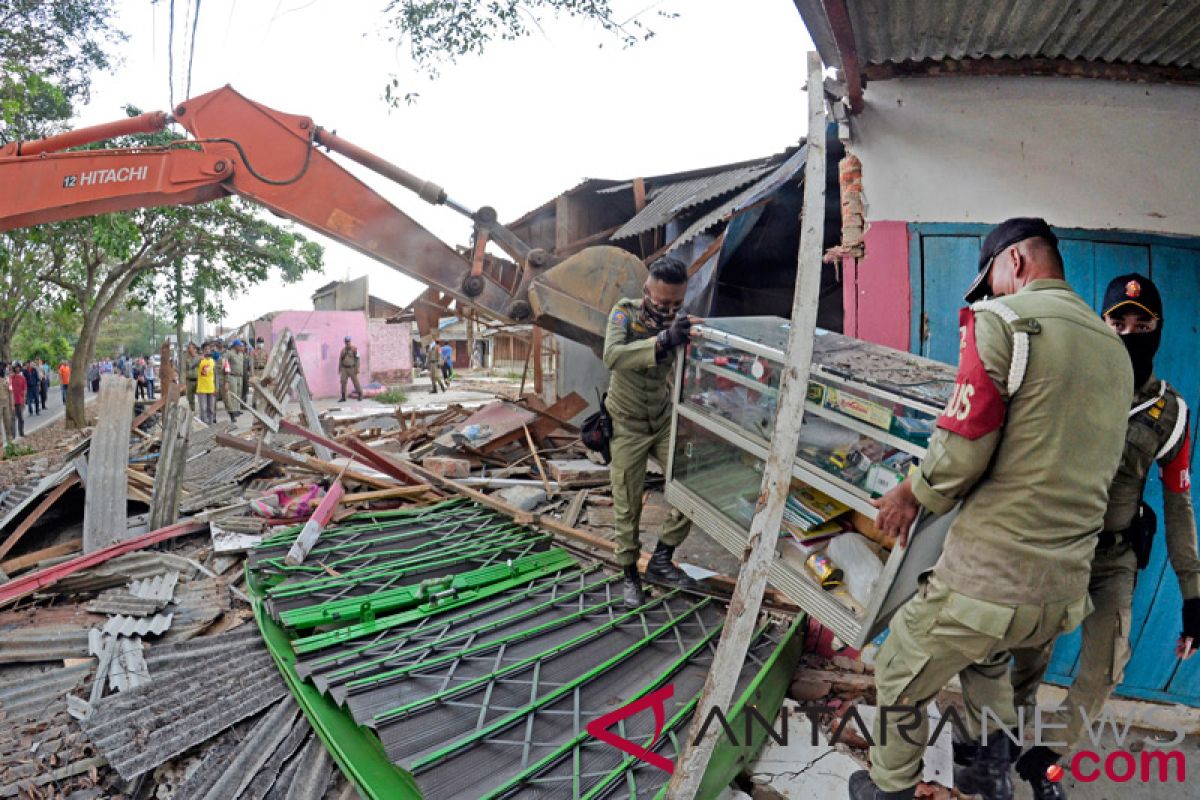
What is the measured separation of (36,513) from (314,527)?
8.64 feet

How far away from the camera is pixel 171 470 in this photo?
5074 mm

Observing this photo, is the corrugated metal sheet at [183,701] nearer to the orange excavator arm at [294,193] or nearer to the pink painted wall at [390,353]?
the orange excavator arm at [294,193]

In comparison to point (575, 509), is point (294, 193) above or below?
above

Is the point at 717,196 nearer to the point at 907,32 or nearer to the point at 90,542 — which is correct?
the point at 907,32

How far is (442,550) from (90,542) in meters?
2.77

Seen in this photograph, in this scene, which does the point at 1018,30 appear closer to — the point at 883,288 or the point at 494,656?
the point at 883,288

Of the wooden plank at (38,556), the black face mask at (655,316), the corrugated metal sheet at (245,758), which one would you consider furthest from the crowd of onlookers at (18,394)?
the black face mask at (655,316)

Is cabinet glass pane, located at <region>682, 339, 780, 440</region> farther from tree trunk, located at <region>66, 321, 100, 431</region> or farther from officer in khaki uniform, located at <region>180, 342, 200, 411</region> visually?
tree trunk, located at <region>66, 321, 100, 431</region>

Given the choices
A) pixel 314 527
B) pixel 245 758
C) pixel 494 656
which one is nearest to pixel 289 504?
pixel 314 527

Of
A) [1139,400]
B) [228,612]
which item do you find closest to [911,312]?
[1139,400]

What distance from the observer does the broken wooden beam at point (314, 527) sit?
399 cm

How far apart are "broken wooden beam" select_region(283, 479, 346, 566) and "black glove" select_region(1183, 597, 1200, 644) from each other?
4.46 meters

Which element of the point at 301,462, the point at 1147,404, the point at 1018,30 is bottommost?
the point at 301,462

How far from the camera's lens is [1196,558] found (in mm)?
2074
